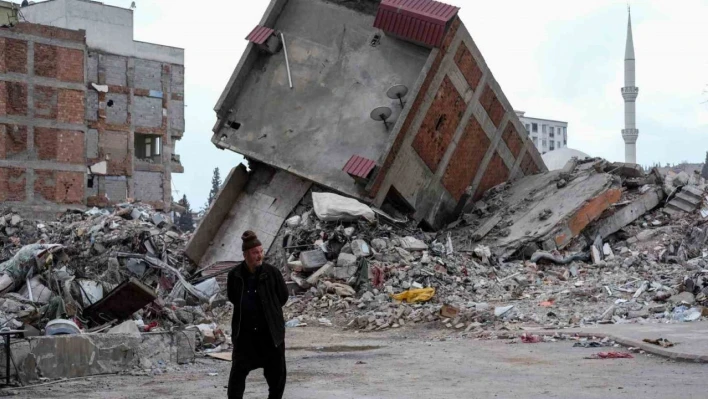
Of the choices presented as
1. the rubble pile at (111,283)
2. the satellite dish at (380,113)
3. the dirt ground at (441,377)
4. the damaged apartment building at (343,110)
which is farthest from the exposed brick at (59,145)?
the dirt ground at (441,377)

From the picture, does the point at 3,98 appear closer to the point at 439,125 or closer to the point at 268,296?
the point at 439,125

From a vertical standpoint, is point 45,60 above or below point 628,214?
above

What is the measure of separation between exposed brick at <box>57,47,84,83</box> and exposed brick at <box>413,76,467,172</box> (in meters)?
23.2

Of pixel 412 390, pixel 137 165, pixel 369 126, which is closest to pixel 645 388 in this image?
pixel 412 390

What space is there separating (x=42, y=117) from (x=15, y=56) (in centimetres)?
257

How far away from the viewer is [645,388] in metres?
6.52

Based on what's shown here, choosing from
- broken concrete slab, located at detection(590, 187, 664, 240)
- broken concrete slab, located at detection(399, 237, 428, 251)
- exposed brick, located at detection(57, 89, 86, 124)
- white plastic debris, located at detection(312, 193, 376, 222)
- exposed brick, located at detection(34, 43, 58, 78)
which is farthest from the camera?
exposed brick, located at detection(57, 89, 86, 124)

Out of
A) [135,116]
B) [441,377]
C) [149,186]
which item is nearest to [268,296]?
[441,377]

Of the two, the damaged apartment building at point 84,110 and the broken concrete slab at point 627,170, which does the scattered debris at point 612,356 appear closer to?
the broken concrete slab at point 627,170

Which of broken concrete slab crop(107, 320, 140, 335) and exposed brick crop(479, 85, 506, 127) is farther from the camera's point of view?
exposed brick crop(479, 85, 506, 127)

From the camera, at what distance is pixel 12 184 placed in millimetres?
34469

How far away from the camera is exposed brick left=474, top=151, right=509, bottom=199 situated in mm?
19469

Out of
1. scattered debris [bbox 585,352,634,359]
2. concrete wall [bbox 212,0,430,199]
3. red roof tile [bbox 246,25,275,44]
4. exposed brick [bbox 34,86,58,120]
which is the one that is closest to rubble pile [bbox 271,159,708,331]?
concrete wall [bbox 212,0,430,199]

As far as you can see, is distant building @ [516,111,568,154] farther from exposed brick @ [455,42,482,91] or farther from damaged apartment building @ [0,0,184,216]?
exposed brick @ [455,42,482,91]
